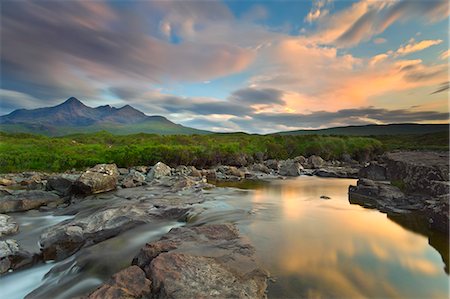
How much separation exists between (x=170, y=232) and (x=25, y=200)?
471 inches

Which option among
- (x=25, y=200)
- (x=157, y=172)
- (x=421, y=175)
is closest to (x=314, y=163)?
(x=157, y=172)

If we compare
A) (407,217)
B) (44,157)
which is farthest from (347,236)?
(44,157)

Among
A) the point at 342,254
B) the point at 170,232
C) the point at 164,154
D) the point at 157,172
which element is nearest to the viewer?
the point at 342,254

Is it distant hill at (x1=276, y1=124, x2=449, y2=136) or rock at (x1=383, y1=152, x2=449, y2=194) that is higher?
distant hill at (x1=276, y1=124, x2=449, y2=136)

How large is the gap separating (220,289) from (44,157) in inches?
1603

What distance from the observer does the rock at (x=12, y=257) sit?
8641 mm

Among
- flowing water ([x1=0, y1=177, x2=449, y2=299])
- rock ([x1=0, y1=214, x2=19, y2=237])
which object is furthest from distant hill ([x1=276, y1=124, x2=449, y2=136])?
rock ([x1=0, y1=214, x2=19, y2=237])

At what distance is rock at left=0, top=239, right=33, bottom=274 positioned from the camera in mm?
A: 8641

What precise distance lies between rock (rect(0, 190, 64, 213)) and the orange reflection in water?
13.8 metres

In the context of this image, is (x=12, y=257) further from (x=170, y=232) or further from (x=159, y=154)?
(x=159, y=154)

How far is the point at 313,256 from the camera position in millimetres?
8508

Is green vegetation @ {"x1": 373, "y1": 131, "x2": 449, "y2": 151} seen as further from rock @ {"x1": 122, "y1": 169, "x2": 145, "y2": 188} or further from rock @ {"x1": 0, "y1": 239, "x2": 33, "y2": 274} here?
rock @ {"x1": 0, "y1": 239, "x2": 33, "y2": 274}

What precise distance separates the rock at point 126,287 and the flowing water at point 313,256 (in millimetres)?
1685

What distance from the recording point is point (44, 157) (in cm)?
3794
